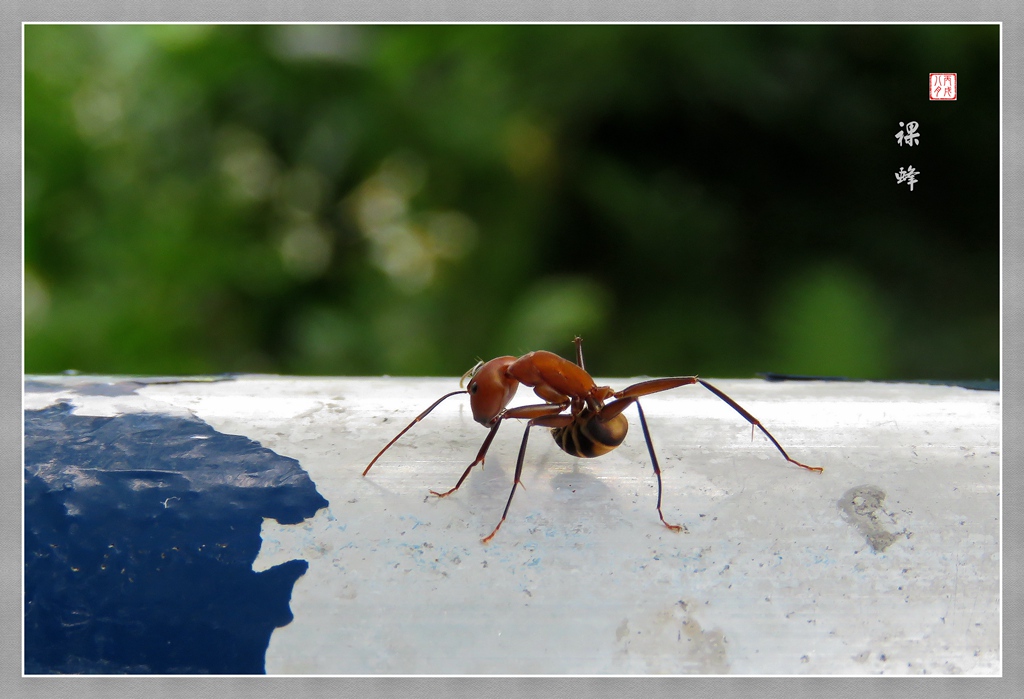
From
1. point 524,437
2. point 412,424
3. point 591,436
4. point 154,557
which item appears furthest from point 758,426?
point 154,557

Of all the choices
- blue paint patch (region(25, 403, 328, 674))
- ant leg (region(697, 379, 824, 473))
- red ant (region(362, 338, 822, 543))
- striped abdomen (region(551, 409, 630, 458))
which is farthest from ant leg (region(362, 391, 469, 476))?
ant leg (region(697, 379, 824, 473))

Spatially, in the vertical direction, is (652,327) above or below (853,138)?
below

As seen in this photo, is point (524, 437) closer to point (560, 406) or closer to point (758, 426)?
point (560, 406)

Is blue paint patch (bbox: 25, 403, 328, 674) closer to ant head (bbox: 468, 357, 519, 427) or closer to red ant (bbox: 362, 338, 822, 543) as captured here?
red ant (bbox: 362, 338, 822, 543)

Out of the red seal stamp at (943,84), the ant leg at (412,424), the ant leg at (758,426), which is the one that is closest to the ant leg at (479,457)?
the ant leg at (412,424)

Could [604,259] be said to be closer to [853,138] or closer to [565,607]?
[853,138]

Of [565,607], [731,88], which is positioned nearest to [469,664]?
[565,607]

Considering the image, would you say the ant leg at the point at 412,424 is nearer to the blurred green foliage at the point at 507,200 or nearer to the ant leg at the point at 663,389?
the ant leg at the point at 663,389

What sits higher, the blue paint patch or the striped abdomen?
the striped abdomen
